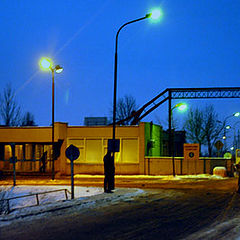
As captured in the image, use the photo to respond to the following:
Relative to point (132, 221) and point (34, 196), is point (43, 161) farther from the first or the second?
point (132, 221)

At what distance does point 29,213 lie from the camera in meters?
11.0

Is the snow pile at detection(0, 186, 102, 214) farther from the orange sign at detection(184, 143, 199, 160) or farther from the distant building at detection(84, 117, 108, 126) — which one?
the distant building at detection(84, 117, 108, 126)

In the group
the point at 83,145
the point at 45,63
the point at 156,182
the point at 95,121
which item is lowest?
the point at 156,182

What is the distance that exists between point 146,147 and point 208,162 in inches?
206

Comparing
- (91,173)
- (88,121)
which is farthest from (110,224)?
(88,121)

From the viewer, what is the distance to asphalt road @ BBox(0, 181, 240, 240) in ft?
27.3

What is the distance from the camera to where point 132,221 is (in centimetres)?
990

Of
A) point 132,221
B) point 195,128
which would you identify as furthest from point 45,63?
point 195,128

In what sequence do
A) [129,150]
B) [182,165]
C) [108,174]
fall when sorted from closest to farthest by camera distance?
[108,174], [182,165], [129,150]

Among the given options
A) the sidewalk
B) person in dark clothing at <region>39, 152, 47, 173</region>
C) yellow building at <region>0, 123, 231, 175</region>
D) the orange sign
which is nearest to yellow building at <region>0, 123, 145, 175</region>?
yellow building at <region>0, 123, 231, 175</region>

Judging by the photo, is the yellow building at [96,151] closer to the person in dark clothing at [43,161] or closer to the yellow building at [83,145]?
the yellow building at [83,145]

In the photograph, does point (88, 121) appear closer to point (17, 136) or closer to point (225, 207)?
point (17, 136)

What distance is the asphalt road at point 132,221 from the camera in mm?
8336

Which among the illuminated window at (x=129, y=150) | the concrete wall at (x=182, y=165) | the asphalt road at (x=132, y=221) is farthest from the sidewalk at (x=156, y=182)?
the asphalt road at (x=132, y=221)
